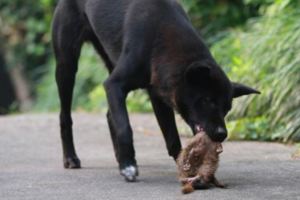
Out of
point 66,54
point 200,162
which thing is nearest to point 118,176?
point 200,162

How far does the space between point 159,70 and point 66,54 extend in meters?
1.55

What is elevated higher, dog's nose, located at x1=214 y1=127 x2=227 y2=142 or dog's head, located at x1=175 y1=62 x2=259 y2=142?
dog's head, located at x1=175 y1=62 x2=259 y2=142

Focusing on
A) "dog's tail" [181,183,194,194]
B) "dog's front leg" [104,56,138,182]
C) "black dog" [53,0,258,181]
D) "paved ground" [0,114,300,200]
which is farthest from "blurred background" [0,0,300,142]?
"dog's tail" [181,183,194,194]

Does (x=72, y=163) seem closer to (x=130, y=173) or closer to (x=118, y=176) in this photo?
(x=118, y=176)

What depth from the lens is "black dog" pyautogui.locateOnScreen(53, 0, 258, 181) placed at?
627 cm

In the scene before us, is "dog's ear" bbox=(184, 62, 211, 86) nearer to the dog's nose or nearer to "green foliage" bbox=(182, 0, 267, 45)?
the dog's nose

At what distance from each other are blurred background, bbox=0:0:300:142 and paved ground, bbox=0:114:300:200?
562 mm

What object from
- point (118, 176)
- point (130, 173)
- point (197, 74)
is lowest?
point (118, 176)

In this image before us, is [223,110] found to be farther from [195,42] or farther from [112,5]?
[112,5]

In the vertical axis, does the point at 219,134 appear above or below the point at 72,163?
above

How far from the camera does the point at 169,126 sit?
733 cm

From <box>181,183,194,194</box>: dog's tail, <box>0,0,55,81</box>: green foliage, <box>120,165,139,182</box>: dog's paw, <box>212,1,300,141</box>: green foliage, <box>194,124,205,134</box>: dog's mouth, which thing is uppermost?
<box>194,124,205,134</box>: dog's mouth

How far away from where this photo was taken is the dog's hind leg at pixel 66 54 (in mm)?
7930

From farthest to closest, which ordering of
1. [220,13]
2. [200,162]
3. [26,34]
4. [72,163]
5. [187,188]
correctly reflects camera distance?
[26,34] < [220,13] < [72,163] < [200,162] < [187,188]
